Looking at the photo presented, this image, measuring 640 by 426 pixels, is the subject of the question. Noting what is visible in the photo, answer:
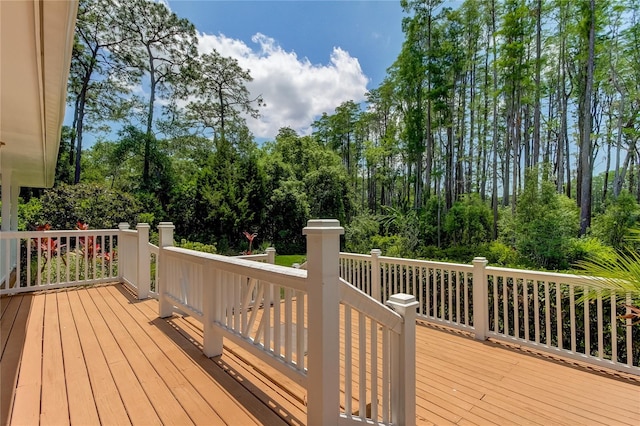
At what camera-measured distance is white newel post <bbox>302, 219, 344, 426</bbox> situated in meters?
1.55

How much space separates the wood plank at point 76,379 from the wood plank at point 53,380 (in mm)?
29

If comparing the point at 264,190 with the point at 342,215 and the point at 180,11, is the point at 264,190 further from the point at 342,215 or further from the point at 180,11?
the point at 180,11

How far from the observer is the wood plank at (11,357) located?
1.91 metres

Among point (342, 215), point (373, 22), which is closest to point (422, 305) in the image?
point (373, 22)

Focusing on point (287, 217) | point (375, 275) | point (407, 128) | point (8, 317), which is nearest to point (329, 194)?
point (287, 217)

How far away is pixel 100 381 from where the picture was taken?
7.20ft

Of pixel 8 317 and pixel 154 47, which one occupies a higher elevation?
pixel 154 47

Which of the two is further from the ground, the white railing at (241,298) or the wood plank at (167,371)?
the white railing at (241,298)

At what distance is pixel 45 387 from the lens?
6.93 ft

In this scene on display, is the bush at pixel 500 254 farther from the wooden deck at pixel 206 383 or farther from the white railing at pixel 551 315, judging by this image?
the wooden deck at pixel 206 383

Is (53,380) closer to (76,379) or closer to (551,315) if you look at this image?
(76,379)

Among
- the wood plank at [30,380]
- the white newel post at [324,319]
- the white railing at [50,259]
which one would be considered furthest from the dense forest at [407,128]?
the white newel post at [324,319]

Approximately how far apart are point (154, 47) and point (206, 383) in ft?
60.1

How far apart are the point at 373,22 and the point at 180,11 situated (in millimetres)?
11836
